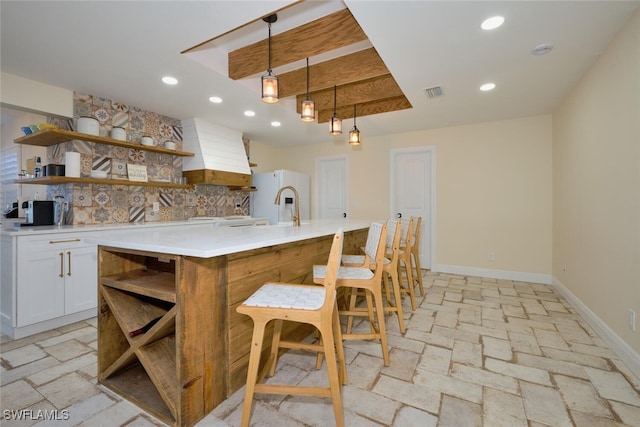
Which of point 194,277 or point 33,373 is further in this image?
point 33,373

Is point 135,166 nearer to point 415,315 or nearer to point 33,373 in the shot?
point 33,373

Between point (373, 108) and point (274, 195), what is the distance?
2.31m

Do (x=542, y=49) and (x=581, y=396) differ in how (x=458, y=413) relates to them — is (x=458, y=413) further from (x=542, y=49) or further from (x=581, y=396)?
(x=542, y=49)

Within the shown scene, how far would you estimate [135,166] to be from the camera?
360 cm

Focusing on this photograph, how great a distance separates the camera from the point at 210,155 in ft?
13.7

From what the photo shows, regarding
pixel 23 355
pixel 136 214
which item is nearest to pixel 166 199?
pixel 136 214

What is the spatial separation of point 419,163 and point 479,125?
105cm

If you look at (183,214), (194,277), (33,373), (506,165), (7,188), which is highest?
(506,165)

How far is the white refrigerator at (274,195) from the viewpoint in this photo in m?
5.05

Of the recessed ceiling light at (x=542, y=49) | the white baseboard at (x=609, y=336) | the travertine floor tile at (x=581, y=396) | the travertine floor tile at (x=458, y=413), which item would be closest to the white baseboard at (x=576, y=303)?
the white baseboard at (x=609, y=336)

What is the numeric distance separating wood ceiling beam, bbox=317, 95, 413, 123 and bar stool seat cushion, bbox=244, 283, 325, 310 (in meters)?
2.91

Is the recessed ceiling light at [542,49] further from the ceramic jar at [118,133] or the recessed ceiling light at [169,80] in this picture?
the ceramic jar at [118,133]

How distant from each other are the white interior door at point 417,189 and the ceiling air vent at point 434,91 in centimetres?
159

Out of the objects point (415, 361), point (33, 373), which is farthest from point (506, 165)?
point (33, 373)
